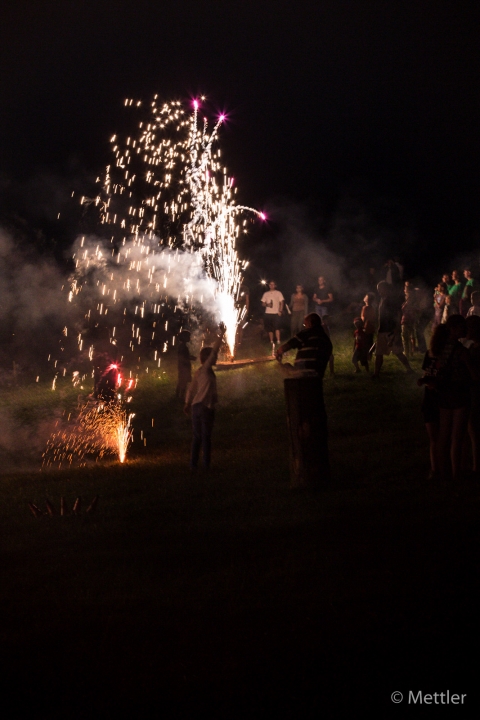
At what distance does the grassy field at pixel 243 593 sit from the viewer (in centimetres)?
441

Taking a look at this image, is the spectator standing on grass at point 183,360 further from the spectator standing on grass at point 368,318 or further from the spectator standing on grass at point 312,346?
the spectator standing on grass at point 312,346

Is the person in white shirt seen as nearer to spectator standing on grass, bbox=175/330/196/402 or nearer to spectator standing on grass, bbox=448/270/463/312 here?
spectator standing on grass, bbox=175/330/196/402

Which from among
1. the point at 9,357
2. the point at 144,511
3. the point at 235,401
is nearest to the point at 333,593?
the point at 144,511

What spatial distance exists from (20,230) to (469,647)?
20827 mm

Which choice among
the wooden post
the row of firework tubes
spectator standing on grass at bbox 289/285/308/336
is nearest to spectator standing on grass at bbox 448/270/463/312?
spectator standing on grass at bbox 289/285/308/336

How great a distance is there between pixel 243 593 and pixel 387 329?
42.8 ft

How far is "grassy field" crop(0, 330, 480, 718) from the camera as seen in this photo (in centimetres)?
441

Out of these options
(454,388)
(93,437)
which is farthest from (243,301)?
(454,388)

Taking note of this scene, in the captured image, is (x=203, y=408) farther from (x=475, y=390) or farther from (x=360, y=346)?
(x=360, y=346)

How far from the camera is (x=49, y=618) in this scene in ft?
18.9

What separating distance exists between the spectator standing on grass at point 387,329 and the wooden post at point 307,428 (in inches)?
350

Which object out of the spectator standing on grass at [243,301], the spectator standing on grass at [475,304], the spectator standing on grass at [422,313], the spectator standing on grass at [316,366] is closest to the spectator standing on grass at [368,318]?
the spectator standing on grass at [422,313]

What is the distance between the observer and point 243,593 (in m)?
5.99

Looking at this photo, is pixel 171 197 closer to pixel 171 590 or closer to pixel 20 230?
pixel 20 230
